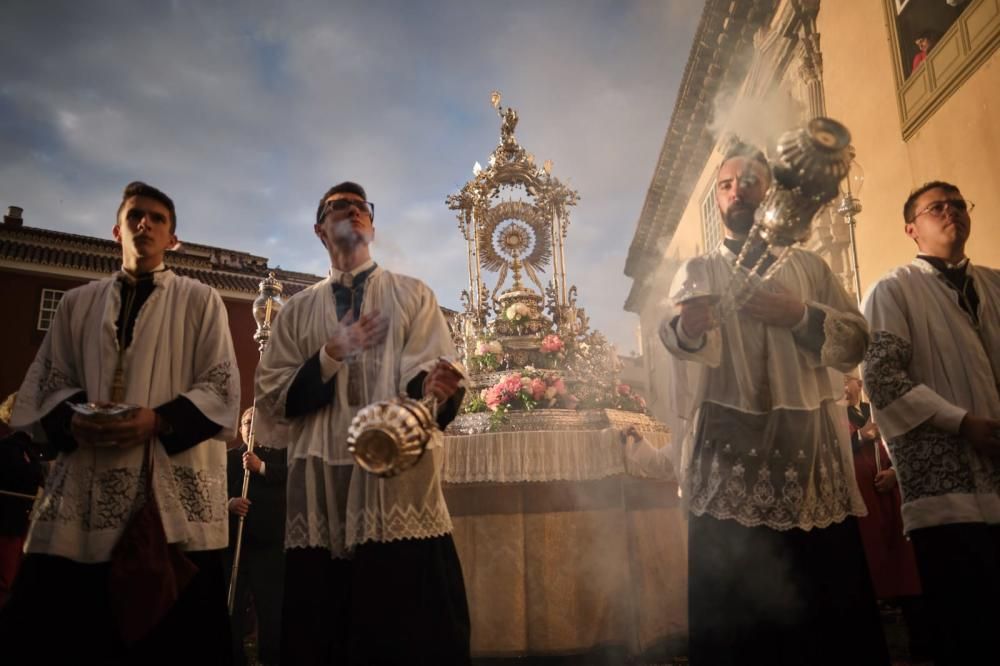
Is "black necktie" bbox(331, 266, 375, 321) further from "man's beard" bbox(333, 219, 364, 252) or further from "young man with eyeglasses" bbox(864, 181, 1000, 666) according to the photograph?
"young man with eyeglasses" bbox(864, 181, 1000, 666)

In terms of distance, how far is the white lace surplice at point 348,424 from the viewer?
2.21 meters

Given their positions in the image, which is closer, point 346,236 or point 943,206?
point 346,236

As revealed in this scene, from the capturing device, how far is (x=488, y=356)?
5609 mm

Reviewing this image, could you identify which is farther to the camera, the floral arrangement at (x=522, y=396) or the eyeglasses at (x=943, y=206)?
the floral arrangement at (x=522, y=396)

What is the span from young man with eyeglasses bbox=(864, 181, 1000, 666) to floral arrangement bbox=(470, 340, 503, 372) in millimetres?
3236

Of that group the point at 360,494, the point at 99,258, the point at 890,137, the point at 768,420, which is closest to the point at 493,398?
the point at 360,494

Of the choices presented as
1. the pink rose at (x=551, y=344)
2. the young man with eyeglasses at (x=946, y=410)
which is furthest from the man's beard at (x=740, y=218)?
the pink rose at (x=551, y=344)

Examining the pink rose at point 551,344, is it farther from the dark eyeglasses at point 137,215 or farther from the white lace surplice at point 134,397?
the dark eyeglasses at point 137,215

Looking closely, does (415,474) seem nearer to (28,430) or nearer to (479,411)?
(28,430)

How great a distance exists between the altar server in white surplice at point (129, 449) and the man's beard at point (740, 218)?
6.40ft

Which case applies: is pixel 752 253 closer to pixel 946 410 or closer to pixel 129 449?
pixel 946 410

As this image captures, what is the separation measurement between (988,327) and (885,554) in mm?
2580

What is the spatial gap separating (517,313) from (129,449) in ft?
13.0

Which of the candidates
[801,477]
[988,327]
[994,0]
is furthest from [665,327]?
[994,0]
